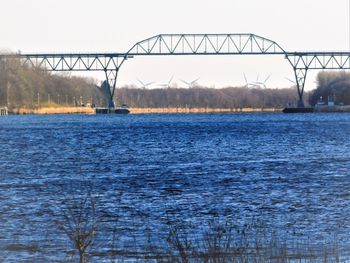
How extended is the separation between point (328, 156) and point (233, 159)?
18.4 ft

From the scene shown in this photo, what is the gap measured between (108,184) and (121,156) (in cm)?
2058

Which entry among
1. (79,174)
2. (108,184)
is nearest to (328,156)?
(79,174)

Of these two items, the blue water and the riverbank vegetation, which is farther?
the blue water

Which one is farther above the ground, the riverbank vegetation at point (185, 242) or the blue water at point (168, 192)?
the riverbank vegetation at point (185, 242)

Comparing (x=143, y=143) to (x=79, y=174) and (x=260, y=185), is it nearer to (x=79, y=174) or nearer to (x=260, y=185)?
(x=79, y=174)

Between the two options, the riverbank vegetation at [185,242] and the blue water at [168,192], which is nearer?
the riverbank vegetation at [185,242]

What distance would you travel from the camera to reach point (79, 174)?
140 feet

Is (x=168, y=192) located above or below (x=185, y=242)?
below

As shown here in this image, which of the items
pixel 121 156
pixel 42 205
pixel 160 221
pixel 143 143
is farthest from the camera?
pixel 143 143

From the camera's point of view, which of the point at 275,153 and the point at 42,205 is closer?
the point at 42,205

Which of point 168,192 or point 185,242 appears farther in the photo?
point 168,192

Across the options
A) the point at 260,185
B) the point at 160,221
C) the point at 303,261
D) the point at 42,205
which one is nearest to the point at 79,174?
the point at 260,185

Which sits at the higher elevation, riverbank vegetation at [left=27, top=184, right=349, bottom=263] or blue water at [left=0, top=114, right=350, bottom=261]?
riverbank vegetation at [left=27, top=184, right=349, bottom=263]

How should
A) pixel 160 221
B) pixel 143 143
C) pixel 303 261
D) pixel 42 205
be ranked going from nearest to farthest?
pixel 303 261
pixel 160 221
pixel 42 205
pixel 143 143
